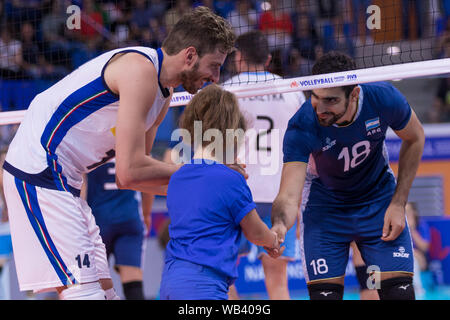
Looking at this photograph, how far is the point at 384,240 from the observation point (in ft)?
12.9

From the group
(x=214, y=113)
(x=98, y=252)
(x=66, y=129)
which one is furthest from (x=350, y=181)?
(x=66, y=129)

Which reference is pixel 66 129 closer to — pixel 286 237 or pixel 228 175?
pixel 228 175

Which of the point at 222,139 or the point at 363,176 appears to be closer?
the point at 222,139

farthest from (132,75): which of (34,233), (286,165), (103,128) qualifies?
(286,165)

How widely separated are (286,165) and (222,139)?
95 centimetres

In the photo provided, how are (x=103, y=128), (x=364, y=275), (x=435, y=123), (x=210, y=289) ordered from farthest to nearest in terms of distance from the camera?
(x=435, y=123)
(x=364, y=275)
(x=103, y=128)
(x=210, y=289)

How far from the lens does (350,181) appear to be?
403cm

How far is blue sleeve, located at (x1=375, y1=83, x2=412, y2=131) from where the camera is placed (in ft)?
12.9

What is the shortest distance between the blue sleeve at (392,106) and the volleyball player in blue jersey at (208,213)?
1.28m

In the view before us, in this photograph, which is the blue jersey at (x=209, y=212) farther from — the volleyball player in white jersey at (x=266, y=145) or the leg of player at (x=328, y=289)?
the volleyball player in white jersey at (x=266, y=145)

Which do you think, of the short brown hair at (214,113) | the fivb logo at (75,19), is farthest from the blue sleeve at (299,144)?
the fivb logo at (75,19)

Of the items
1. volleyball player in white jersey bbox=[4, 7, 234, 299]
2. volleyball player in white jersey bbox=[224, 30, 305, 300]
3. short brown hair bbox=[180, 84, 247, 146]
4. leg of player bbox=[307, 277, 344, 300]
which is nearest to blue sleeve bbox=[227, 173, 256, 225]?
short brown hair bbox=[180, 84, 247, 146]

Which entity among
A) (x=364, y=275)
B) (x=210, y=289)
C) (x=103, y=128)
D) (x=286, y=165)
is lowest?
(x=364, y=275)

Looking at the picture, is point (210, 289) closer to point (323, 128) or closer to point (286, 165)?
point (286, 165)
